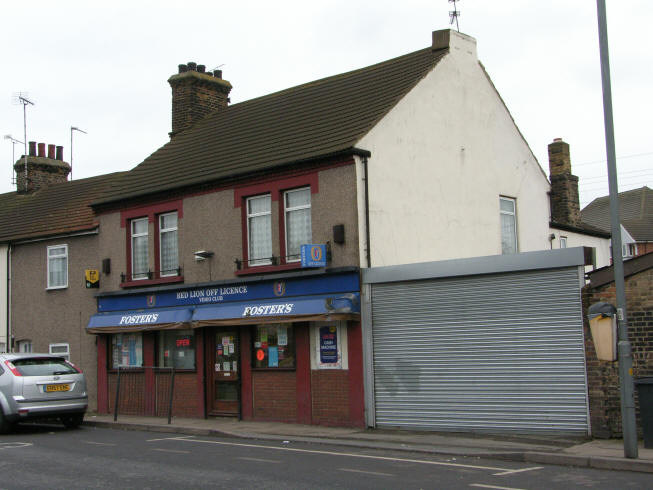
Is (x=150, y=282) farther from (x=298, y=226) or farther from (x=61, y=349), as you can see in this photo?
(x=298, y=226)

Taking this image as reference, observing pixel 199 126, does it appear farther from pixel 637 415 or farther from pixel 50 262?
pixel 637 415

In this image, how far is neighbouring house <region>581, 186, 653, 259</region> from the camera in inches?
2343

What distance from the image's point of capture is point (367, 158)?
16531 mm

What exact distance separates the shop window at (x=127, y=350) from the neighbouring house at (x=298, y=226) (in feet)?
0.16

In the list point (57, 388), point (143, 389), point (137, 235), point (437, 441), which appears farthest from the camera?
point (137, 235)

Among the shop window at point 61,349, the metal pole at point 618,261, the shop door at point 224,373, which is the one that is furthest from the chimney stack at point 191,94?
the metal pole at point 618,261

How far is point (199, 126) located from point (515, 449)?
14856mm

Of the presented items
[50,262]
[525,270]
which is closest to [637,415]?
[525,270]

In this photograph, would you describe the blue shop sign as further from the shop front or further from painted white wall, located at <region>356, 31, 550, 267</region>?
painted white wall, located at <region>356, 31, 550, 267</region>

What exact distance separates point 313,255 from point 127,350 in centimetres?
755

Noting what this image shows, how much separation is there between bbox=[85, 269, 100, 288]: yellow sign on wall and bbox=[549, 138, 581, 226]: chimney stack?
14928mm

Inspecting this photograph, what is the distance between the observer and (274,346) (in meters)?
17.7

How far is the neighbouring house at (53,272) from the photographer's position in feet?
74.6

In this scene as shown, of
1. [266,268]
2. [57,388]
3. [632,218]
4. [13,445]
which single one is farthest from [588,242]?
[632,218]
